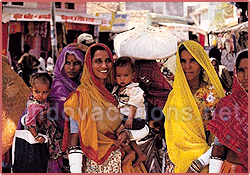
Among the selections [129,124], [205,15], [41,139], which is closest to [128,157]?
[129,124]

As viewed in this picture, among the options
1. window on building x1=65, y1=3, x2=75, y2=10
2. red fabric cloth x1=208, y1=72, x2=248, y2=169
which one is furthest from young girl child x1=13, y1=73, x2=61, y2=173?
window on building x1=65, y1=3, x2=75, y2=10

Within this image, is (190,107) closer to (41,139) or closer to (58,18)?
(41,139)

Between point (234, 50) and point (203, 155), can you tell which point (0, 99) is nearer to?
point (203, 155)

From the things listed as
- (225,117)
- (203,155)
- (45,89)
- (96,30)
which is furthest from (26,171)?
(96,30)

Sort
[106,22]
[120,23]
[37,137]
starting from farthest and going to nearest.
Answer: [120,23] < [106,22] < [37,137]

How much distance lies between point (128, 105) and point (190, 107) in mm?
496

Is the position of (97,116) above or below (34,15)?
below

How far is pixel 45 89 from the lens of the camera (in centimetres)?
329

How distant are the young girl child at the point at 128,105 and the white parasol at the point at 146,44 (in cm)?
40

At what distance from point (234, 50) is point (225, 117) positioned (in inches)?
289

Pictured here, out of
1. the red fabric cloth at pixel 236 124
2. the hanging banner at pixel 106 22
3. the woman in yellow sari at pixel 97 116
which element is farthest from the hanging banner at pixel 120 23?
the red fabric cloth at pixel 236 124

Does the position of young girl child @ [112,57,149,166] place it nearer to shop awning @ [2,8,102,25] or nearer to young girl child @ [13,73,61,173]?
young girl child @ [13,73,61,173]

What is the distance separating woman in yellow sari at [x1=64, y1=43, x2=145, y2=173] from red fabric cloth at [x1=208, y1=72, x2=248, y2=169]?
0.85 metres

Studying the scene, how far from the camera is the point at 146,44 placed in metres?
3.69
